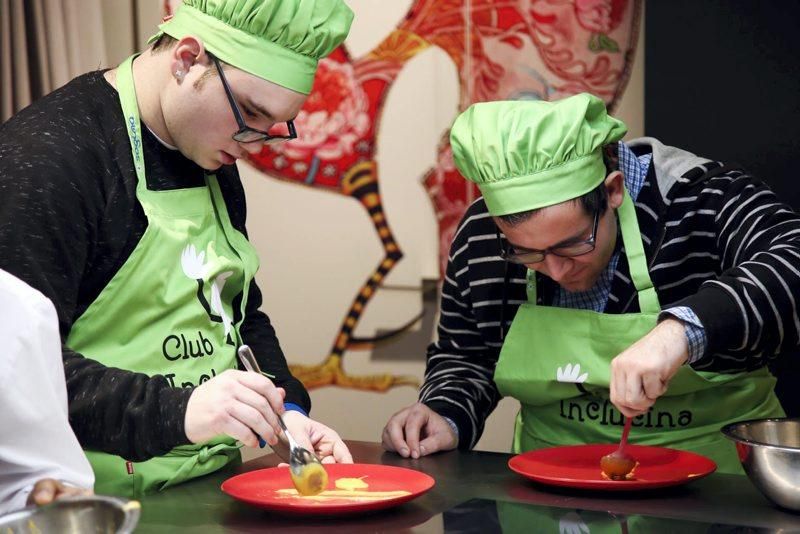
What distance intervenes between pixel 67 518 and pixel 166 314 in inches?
26.7

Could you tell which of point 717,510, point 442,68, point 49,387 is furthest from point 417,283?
point 49,387

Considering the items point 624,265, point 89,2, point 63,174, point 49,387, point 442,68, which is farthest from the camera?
point 442,68

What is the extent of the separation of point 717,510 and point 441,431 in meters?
0.62

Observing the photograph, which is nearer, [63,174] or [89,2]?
[63,174]

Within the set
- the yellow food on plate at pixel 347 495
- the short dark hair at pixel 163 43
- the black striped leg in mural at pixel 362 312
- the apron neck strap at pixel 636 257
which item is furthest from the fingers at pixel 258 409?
the black striped leg in mural at pixel 362 312

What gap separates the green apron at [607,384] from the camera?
1.97m

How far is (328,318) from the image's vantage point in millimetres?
3561

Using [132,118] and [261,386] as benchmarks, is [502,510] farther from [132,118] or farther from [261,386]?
[132,118]

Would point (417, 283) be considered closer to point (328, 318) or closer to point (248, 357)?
point (328, 318)

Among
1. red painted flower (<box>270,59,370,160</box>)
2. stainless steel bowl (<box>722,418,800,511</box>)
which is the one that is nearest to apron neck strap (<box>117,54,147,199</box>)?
stainless steel bowl (<box>722,418,800,511</box>)

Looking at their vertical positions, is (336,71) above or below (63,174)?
above

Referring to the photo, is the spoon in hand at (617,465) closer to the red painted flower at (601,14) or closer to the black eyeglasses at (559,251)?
the black eyeglasses at (559,251)

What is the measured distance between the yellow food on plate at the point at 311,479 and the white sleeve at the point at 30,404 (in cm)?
40

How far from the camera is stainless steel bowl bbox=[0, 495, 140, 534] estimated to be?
107 centimetres
